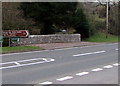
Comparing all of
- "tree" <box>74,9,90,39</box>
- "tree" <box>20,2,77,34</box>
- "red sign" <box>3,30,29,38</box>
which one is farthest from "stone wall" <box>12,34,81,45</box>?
"tree" <box>74,9,90,39</box>

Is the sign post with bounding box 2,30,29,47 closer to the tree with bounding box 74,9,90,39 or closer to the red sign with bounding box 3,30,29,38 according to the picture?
the red sign with bounding box 3,30,29,38

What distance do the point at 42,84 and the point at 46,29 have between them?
31110mm

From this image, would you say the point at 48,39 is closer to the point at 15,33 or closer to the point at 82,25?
the point at 15,33

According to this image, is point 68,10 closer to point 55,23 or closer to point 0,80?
point 55,23

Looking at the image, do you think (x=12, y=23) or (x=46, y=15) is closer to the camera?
(x=12, y=23)

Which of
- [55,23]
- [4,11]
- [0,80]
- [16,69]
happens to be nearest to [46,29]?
[55,23]

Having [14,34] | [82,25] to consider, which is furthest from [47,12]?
[14,34]

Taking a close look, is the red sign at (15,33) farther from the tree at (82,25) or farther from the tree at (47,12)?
the tree at (82,25)

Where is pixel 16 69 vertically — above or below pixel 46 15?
below

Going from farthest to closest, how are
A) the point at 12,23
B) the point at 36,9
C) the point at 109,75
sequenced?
the point at 36,9
the point at 12,23
the point at 109,75

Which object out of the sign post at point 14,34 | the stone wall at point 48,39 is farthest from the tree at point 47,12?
the sign post at point 14,34

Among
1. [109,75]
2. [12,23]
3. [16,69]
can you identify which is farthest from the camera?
[12,23]

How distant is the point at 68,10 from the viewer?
41156 millimetres

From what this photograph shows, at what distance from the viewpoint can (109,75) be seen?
472 inches
